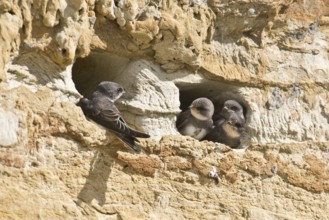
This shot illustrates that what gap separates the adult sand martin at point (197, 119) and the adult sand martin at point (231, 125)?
0.20ft

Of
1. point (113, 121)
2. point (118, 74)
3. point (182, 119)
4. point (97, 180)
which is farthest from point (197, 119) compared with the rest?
point (97, 180)

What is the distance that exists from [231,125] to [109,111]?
74 cm

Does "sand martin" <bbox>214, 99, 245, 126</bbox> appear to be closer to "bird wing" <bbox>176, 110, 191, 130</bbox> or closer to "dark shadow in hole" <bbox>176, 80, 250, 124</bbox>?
"dark shadow in hole" <bbox>176, 80, 250, 124</bbox>

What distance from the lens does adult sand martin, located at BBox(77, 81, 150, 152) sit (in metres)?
4.84

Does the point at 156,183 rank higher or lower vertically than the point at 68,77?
lower

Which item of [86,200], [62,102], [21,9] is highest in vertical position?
[21,9]

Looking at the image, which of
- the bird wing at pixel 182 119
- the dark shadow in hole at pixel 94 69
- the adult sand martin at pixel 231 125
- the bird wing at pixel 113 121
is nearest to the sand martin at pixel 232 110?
the adult sand martin at pixel 231 125

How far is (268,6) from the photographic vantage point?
555cm

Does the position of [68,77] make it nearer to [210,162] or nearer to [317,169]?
[210,162]

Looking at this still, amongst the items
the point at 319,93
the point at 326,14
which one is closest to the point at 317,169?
the point at 319,93

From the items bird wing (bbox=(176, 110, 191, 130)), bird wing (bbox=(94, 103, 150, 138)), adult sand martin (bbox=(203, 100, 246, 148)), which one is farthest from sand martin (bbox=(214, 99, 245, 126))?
bird wing (bbox=(94, 103, 150, 138))

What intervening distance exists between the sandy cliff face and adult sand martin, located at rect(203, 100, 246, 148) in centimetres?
5

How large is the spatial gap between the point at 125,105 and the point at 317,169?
898 millimetres

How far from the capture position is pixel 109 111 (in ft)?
16.6
